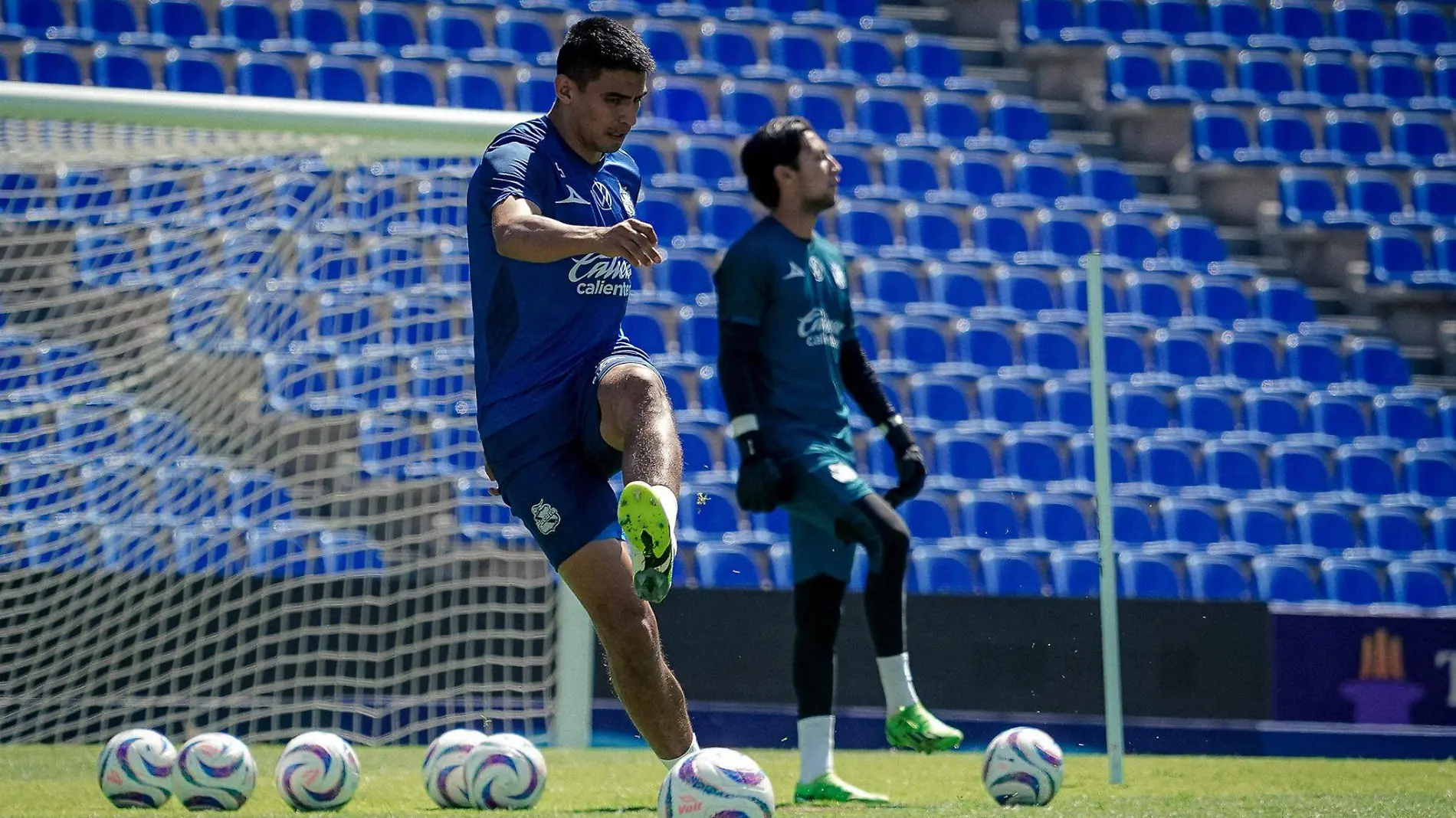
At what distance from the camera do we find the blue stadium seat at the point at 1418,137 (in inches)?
566

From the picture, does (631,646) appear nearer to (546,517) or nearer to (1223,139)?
(546,517)

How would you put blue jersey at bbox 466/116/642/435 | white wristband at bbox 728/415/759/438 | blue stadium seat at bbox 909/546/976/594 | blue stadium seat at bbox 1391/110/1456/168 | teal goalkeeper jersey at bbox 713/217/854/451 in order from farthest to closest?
blue stadium seat at bbox 1391/110/1456/168 → blue stadium seat at bbox 909/546/976/594 → teal goalkeeper jersey at bbox 713/217/854/451 → white wristband at bbox 728/415/759/438 → blue jersey at bbox 466/116/642/435

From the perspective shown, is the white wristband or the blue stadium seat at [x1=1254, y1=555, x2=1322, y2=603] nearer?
the white wristband

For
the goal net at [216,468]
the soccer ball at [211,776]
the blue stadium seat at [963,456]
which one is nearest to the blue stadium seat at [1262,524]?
the blue stadium seat at [963,456]

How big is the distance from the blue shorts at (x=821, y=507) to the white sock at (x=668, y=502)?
6.38ft

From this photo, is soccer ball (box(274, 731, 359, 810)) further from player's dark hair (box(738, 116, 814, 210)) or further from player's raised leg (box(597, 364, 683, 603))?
player's dark hair (box(738, 116, 814, 210))

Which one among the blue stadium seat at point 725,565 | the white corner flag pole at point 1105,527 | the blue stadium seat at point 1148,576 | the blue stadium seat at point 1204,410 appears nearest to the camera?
the white corner flag pole at point 1105,527

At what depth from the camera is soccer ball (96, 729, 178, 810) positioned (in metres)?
4.90

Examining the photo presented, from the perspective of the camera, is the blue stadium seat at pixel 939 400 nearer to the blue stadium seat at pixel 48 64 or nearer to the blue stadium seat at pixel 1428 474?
the blue stadium seat at pixel 1428 474

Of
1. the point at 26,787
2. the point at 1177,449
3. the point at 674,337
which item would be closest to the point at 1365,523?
the point at 1177,449

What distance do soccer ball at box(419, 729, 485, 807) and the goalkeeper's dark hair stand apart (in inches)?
81.4

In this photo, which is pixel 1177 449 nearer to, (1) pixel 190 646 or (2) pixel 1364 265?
(2) pixel 1364 265

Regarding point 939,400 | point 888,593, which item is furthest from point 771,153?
point 939,400

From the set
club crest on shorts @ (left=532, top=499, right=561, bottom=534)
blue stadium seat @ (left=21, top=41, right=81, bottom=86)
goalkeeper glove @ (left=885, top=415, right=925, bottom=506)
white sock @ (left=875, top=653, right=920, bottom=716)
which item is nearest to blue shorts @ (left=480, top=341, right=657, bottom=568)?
club crest on shorts @ (left=532, top=499, right=561, bottom=534)
